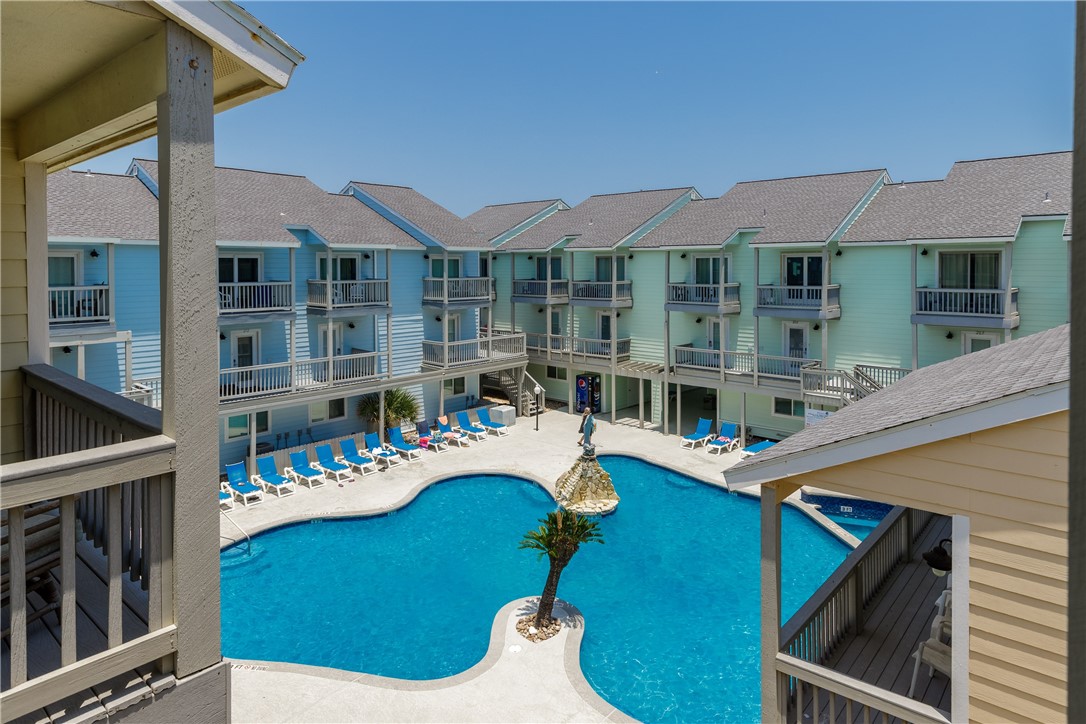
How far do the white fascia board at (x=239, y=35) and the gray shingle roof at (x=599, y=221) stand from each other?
2565 cm

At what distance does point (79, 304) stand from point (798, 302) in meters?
22.6

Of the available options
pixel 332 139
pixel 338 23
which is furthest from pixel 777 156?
pixel 338 23

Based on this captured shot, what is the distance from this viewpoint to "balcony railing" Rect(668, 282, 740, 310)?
86.2 ft

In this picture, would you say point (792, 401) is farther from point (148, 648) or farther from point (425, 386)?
point (148, 648)

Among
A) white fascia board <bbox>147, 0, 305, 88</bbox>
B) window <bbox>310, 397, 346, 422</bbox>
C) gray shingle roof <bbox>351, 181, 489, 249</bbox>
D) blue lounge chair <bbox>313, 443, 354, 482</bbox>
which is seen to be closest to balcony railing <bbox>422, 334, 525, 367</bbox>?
window <bbox>310, 397, 346, 422</bbox>

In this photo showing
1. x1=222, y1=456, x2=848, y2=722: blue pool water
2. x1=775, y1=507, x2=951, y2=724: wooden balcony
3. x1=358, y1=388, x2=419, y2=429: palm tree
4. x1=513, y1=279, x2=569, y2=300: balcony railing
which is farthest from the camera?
x1=513, y1=279, x2=569, y2=300: balcony railing

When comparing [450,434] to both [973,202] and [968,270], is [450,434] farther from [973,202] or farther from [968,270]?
[973,202]

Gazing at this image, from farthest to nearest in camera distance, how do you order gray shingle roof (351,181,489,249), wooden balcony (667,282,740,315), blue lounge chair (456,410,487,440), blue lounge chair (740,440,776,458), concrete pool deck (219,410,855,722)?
1. gray shingle roof (351,181,489,249)
2. blue lounge chair (456,410,487,440)
3. wooden balcony (667,282,740,315)
4. blue lounge chair (740,440,776,458)
5. concrete pool deck (219,410,855,722)

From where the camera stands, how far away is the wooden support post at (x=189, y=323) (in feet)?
11.3

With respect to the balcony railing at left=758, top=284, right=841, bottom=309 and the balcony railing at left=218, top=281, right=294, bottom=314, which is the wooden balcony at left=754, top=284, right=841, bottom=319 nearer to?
the balcony railing at left=758, top=284, right=841, bottom=309

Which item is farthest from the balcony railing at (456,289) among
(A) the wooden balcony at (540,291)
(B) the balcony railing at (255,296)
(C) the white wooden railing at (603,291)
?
(B) the balcony railing at (255,296)

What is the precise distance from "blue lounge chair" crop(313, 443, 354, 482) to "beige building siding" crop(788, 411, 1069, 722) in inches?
732

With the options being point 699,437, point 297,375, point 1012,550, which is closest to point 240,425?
point 297,375

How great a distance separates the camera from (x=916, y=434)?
5.87 metres
